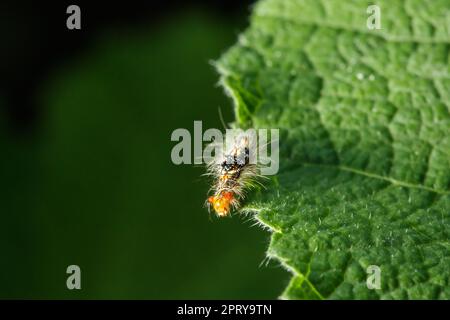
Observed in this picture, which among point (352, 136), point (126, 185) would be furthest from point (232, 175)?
point (126, 185)

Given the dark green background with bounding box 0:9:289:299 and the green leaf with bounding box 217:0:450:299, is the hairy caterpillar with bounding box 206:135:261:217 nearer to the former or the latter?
the green leaf with bounding box 217:0:450:299

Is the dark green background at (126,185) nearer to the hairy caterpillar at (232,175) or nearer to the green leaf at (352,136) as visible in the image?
the green leaf at (352,136)

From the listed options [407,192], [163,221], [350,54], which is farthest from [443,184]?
[163,221]

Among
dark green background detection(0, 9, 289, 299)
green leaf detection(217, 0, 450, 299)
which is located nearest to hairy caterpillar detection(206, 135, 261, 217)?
green leaf detection(217, 0, 450, 299)

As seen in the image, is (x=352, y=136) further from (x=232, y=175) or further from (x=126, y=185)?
(x=126, y=185)

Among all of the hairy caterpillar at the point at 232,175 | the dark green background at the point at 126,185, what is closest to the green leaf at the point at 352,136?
the hairy caterpillar at the point at 232,175
